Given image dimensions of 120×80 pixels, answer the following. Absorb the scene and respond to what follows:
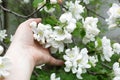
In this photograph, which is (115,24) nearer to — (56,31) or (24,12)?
(56,31)

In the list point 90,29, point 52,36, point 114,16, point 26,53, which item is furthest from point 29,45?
point 114,16

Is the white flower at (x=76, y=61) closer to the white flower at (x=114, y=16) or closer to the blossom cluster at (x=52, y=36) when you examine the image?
the blossom cluster at (x=52, y=36)

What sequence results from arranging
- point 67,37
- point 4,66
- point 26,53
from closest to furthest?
point 4,66
point 67,37
point 26,53

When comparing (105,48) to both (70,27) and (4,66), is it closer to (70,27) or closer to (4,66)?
(70,27)

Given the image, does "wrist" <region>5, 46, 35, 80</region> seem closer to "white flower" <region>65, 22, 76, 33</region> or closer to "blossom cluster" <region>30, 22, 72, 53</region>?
"blossom cluster" <region>30, 22, 72, 53</region>

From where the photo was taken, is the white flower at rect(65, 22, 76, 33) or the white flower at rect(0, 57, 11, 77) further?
the white flower at rect(65, 22, 76, 33)

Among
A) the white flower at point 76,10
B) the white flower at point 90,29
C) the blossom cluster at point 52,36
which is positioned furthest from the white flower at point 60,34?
the white flower at point 76,10

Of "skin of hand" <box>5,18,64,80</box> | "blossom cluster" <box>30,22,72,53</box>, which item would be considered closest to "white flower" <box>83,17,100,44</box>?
"blossom cluster" <box>30,22,72,53</box>
